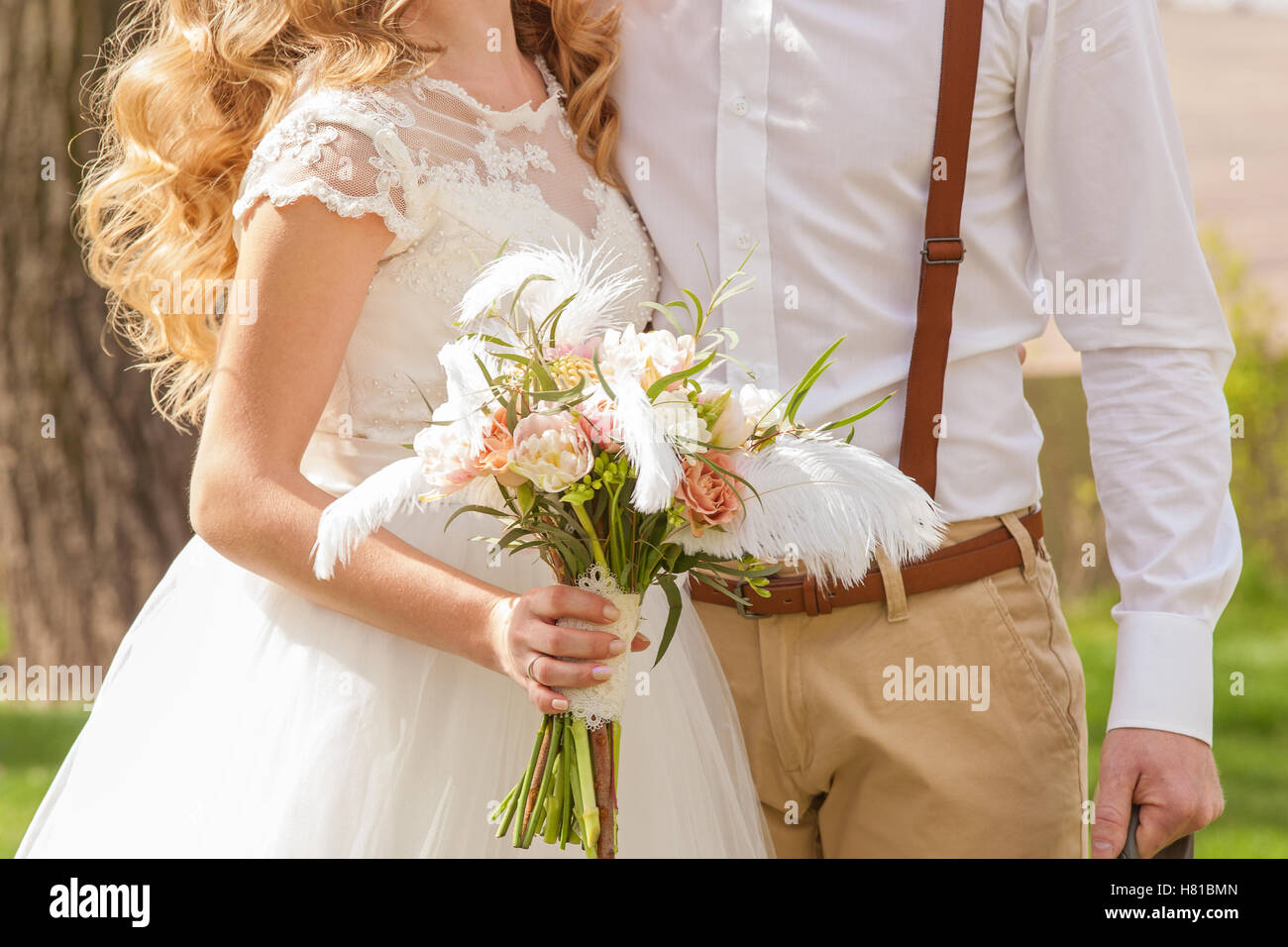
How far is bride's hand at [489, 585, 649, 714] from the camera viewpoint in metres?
1.47

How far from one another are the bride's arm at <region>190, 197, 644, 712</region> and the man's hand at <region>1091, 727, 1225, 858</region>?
0.92 metres

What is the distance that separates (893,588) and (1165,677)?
1.36 ft

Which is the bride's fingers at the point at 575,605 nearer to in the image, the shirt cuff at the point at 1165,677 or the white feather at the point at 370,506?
the white feather at the point at 370,506

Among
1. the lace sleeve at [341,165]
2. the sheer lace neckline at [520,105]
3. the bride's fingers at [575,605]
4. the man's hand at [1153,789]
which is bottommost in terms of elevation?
the man's hand at [1153,789]

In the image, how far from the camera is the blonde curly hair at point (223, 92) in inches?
76.9

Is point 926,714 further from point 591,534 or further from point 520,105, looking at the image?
point 520,105

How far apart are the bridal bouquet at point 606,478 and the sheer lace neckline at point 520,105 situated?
24.0 inches

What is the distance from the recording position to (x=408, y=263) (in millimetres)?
1879

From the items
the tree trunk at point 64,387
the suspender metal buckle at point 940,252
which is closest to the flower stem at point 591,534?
the suspender metal buckle at point 940,252

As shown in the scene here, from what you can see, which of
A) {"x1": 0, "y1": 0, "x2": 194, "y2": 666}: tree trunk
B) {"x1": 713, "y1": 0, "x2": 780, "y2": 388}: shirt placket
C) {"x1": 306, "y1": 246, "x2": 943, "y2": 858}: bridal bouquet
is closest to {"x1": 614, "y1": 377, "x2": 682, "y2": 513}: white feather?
{"x1": 306, "y1": 246, "x2": 943, "y2": 858}: bridal bouquet

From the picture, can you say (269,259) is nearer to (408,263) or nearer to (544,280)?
(408,263)

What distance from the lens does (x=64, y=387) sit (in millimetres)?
3924

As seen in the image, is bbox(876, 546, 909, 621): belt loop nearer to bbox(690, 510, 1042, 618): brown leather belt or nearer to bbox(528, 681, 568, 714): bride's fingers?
bbox(690, 510, 1042, 618): brown leather belt
